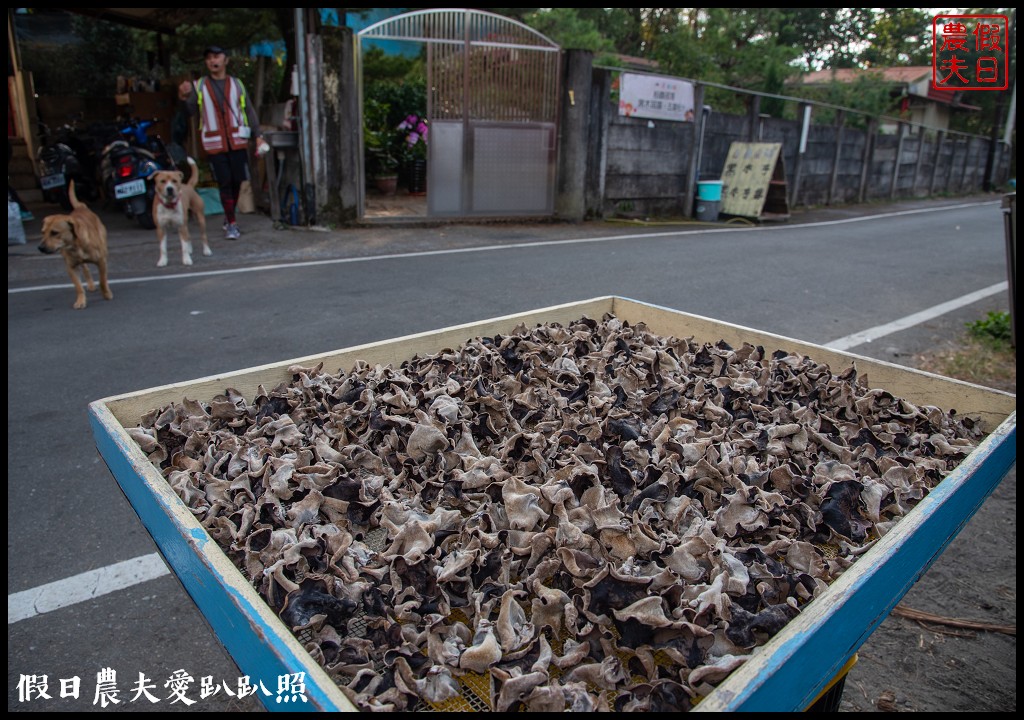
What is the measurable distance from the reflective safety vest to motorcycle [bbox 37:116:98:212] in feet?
11.8

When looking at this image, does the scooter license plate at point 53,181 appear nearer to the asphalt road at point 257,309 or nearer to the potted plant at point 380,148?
the asphalt road at point 257,309

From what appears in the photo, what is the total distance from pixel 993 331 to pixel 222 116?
343 inches

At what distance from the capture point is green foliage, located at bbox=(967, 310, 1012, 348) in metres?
5.89

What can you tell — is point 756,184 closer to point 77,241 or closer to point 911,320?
point 911,320

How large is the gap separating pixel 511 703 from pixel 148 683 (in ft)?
5.17

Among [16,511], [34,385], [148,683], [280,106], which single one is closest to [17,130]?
[280,106]

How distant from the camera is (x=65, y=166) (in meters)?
11.2

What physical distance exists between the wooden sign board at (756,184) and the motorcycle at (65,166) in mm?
11976

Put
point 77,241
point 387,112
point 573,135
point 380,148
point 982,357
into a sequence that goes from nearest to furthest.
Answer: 1. point 982,357
2. point 77,241
3. point 573,135
4. point 380,148
5. point 387,112

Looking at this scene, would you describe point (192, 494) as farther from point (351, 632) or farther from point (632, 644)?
point (632, 644)

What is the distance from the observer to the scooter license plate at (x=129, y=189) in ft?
32.6

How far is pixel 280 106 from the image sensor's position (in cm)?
1105
